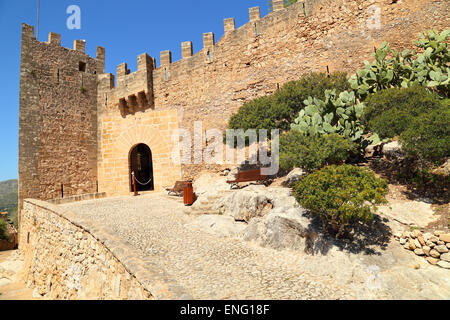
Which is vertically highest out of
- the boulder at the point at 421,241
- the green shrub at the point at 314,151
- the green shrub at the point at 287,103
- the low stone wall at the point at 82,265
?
the green shrub at the point at 287,103

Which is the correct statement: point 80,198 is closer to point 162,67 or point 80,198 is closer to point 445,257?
point 162,67

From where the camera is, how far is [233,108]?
40.7 feet

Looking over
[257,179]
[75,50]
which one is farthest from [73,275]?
[75,50]

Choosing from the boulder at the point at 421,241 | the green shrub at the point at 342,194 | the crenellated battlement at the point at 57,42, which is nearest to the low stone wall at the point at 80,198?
the crenellated battlement at the point at 57,42

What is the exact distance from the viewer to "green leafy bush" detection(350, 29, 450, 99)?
6.85m

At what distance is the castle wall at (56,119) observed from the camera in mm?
13109

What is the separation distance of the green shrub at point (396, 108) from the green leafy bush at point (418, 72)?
0.91 meters

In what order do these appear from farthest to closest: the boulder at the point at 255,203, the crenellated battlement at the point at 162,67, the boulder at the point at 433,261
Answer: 1. the crenellated battlement at the point at 162,67
2. the boulder at the point at 255,203
3. the boulder at the point at 433,261

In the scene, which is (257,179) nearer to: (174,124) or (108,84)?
(174,124)

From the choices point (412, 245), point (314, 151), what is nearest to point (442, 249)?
point (412, 245)

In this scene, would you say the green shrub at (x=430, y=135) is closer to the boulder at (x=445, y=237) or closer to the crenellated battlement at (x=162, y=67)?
the boulder at (x=445, y=237)

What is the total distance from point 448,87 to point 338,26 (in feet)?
16.2

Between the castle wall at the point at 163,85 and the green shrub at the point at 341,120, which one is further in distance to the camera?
the castle wall at the point at 163,85

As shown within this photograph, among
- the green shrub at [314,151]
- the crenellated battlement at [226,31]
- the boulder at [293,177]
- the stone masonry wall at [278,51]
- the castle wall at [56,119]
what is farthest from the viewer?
the castle wall at [56,119]
